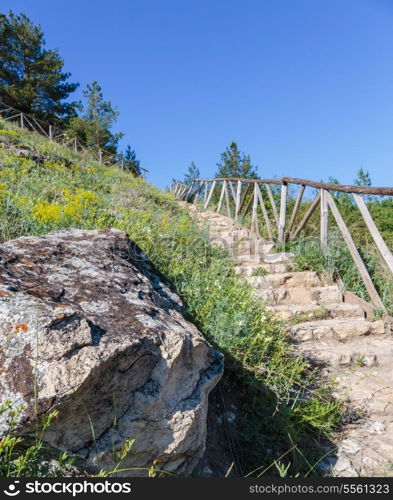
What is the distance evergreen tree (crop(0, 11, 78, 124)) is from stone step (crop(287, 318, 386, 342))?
22873mm

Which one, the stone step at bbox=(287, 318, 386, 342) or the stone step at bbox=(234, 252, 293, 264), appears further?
the stone step at bbox=(234, 252, 293, 264)

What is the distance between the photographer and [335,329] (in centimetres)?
354

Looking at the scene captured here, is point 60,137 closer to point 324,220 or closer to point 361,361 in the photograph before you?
point 324,220

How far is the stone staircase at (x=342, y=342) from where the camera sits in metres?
2.19

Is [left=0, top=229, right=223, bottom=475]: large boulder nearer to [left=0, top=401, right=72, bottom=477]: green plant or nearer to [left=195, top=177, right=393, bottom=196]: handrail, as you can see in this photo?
[left=0, top=401, right=72, bottom=477]: green plant

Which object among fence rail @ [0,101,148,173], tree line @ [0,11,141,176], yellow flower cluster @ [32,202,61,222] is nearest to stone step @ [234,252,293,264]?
yellow flower cluster @ [32,202,61,222]

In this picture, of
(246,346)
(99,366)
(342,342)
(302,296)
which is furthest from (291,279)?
(99,366)

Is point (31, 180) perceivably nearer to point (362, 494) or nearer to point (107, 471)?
point (107, 471)

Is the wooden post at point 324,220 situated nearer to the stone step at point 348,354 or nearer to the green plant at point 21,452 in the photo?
the stone step at point 348,354

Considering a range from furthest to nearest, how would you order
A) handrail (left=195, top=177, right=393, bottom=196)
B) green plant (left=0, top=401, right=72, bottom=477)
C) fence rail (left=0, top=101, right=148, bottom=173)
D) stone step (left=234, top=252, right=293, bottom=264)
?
Answer: fence rail (left=0, top=101, right=148, bottom=173) → stone step (left=234, top=252, right=293, bottom=264) → handrail (left=195, top=177, right=393, bottom=196) → green plant (left=0, top=401, right=72, bottom=477)

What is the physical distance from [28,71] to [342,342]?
83.5 ft

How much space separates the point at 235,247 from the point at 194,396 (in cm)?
431

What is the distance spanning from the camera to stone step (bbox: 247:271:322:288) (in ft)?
14.8

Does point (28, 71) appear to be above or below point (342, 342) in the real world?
above
